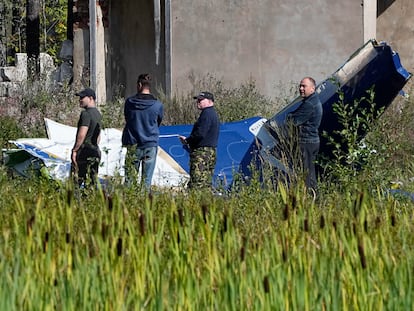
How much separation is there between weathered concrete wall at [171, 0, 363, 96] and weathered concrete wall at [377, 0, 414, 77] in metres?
2.60

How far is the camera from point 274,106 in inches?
659

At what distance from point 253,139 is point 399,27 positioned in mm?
7876

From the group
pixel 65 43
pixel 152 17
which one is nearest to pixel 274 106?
pixel 152 17

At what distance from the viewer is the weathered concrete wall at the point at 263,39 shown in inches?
667

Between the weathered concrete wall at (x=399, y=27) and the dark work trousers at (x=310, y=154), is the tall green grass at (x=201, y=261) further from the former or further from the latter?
the weathered concrete wall at (x=399, y=27)

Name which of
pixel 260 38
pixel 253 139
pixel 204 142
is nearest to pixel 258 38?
pixel 260 38

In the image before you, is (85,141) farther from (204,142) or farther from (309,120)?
(309,120)

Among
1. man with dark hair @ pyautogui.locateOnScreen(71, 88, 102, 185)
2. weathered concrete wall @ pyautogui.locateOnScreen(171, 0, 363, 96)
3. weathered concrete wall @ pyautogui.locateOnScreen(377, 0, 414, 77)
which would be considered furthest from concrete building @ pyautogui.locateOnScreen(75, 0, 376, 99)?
man with dark hair @ pyautogui.locateOnScreen(71, 88, 102, 185)

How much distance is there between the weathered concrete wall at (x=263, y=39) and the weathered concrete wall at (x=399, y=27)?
2.60m

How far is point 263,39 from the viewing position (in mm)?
17203

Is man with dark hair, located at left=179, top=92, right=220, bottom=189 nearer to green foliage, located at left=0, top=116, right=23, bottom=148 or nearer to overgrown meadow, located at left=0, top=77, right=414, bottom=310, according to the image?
overgrown meadow, located at left=0, top=77, right=414, bottom=310

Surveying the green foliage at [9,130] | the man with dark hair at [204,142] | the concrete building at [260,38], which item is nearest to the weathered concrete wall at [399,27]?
the concrete building at [260,38]

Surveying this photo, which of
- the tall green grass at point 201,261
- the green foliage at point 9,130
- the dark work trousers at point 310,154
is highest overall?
the green foliage at point 9,130

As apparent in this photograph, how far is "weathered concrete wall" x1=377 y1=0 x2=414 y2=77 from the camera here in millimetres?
19250
